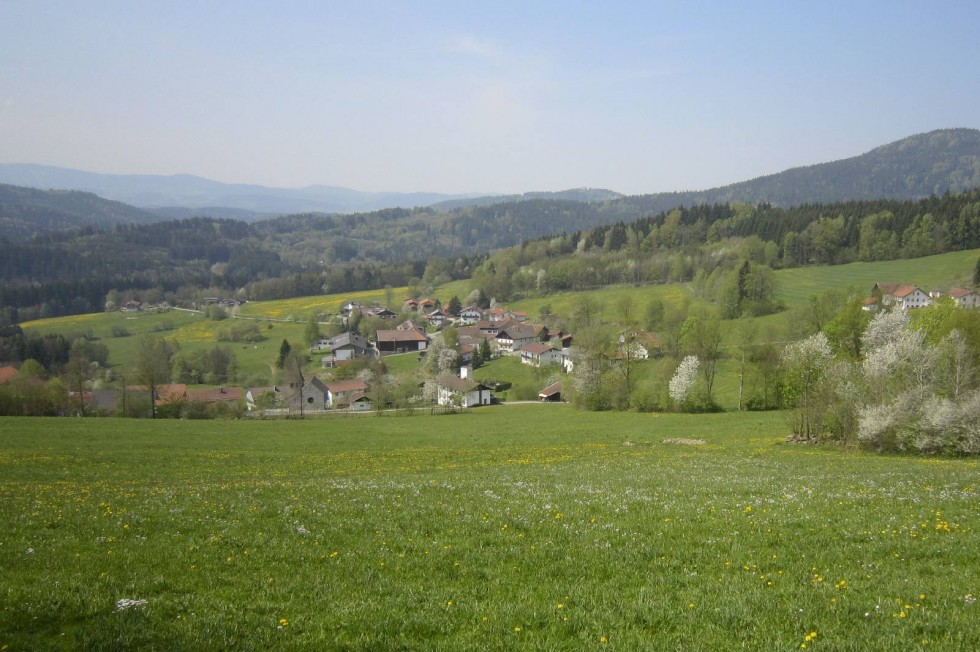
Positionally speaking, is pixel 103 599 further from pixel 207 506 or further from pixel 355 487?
pixel 355 487

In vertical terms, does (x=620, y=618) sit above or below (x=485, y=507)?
above

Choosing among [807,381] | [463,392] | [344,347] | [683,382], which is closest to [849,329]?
[683,382]

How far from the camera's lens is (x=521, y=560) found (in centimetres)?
1091

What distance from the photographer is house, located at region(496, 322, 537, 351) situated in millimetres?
135125

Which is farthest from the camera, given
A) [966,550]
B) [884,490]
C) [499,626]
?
[884,490]

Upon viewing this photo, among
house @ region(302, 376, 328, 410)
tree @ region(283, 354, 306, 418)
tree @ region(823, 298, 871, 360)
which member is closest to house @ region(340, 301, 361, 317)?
tree @ region(283, 354, 306, 418)

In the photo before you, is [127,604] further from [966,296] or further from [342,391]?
[966,296]

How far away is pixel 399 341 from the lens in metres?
149

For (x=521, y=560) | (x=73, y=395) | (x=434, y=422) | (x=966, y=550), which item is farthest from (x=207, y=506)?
(x=73, y=395)

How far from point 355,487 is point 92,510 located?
7698 millimetres

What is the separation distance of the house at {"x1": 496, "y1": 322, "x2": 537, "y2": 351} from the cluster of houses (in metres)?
68.6

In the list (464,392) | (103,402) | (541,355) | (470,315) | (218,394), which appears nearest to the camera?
(103,402)

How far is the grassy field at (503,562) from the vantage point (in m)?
7.70

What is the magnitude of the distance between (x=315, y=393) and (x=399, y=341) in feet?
140
